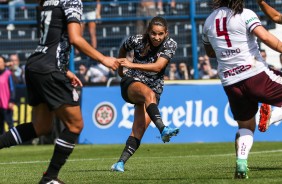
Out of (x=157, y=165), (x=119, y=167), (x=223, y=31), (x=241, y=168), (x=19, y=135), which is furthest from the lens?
(x=157, y=165)

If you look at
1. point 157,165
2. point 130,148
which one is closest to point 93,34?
point 157,165

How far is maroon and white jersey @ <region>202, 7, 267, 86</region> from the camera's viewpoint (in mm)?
9586

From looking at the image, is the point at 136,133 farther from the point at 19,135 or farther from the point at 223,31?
the point at 223,31

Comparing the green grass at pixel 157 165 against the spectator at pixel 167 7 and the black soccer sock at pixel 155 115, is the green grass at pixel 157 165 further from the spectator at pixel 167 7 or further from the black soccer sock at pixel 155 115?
the spectator at pixel 167 7

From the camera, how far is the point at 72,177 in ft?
35.9

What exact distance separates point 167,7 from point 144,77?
1130cm

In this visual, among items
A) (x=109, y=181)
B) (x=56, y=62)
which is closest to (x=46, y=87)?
(x=56, y=62)

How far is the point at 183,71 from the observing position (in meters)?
22.5

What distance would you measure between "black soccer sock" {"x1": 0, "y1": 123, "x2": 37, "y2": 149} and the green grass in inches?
22.8

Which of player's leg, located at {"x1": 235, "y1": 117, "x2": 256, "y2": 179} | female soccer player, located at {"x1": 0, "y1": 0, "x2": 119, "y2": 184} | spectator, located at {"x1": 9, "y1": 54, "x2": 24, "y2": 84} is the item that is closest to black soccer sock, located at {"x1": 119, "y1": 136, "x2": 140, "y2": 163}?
player's leg, located at {"x1": 235, "y1": 117, "x2": 256, "y2": 179}

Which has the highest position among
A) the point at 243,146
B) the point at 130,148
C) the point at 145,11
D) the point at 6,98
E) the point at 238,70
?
the point at 238,70

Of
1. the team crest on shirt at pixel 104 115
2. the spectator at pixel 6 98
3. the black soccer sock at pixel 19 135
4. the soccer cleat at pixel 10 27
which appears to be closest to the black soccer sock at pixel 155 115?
the black soccer sock at pixel 19 135

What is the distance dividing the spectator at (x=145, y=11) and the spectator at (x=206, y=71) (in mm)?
1923

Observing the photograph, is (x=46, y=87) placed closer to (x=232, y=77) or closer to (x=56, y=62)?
(x=56, y=62)
